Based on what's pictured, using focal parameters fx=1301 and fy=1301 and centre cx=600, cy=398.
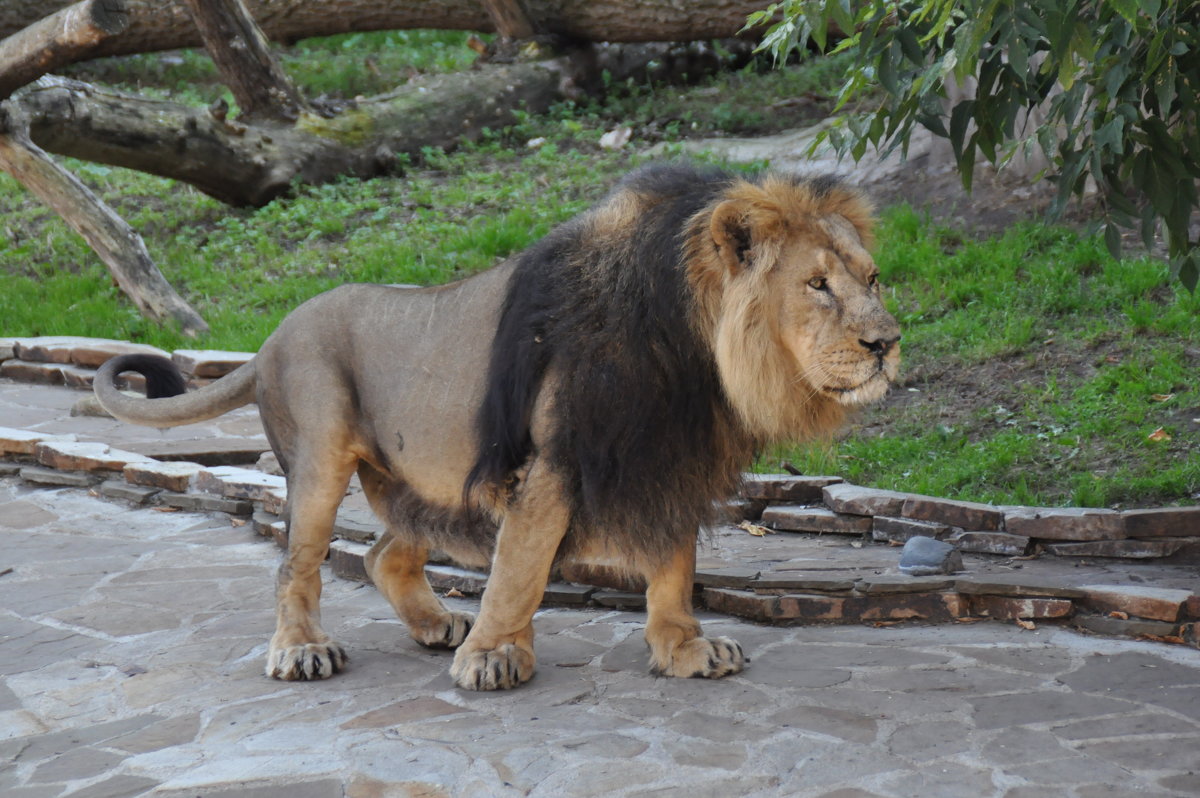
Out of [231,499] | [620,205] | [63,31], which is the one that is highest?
[63,31]

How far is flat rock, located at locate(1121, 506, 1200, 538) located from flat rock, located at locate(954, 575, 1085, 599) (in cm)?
50

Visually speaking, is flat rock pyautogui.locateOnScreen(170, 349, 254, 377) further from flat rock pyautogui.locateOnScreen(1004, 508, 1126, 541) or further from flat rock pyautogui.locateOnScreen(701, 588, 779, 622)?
flat rock pyautogui.locateOnScreen(1004, 508, 1126, 541)

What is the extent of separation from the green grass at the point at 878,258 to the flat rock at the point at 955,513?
0.37 metres

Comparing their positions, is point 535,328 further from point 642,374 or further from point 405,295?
point 405,295

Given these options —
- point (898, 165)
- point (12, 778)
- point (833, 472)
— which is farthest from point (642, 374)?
point (898, 165)

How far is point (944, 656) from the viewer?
162 inches

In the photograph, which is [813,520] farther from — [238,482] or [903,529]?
[238,482]

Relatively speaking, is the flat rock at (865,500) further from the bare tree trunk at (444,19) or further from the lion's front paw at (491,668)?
the bare tree trunk at (444,19)

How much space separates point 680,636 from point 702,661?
4.4 inches

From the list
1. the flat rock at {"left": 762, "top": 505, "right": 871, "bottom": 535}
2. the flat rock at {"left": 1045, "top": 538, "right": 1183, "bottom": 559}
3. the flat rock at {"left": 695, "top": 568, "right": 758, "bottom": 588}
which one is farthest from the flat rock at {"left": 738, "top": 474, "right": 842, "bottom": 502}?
the flat rock at {"left": 1045, "top": 538, "right": 1183, "bottom": 559}

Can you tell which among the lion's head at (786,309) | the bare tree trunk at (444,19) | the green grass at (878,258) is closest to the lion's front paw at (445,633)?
the green grass at (878,258)

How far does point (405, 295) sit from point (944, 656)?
6.93ft

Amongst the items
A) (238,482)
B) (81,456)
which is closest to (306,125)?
(81,456)

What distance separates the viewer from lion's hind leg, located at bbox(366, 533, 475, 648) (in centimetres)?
442
